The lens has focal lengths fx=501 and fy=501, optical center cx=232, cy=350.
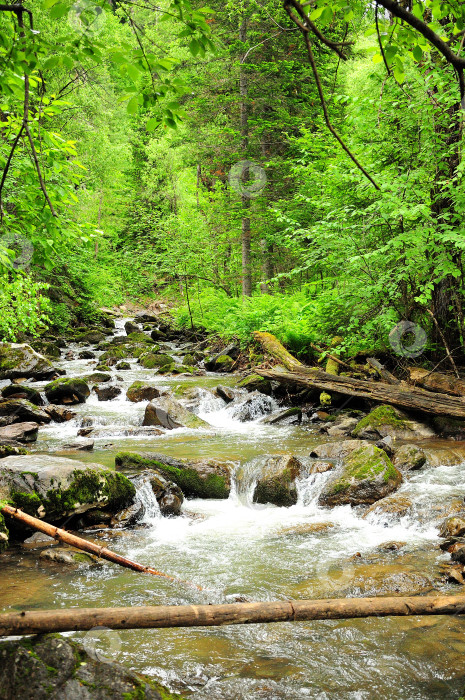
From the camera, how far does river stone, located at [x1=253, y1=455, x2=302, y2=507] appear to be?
7.89m

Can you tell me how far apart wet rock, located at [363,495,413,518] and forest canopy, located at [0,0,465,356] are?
3653 millimetres

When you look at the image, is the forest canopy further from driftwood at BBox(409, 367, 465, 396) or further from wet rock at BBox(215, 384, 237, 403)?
wet rock at BBox(215, 384, 237, 403)

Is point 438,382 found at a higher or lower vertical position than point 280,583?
Answer: higher

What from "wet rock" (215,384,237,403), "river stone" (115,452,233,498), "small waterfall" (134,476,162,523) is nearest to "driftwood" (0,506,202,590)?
"small waterfall" (134,476,162,523)

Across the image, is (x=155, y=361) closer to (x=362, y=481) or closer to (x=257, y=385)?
(x=257, y=385)

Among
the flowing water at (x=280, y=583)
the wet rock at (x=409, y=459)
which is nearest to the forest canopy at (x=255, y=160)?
the wet rock at (x=409, y=459)

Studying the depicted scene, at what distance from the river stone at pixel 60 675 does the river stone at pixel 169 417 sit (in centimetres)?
892

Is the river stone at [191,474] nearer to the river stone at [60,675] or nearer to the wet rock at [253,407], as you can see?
the wet rock at [253,407]

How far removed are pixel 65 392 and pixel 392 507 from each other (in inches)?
385

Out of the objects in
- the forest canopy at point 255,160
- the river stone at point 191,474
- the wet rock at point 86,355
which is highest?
the forest canopy at point 255,160

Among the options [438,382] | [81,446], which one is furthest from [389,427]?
[81,446]

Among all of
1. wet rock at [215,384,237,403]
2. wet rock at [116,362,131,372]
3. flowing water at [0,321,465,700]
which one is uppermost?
wet rock at [116,362,131,372]

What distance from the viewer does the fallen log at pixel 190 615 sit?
2.54 metres

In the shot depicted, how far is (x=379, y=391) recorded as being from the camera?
10.6 m
